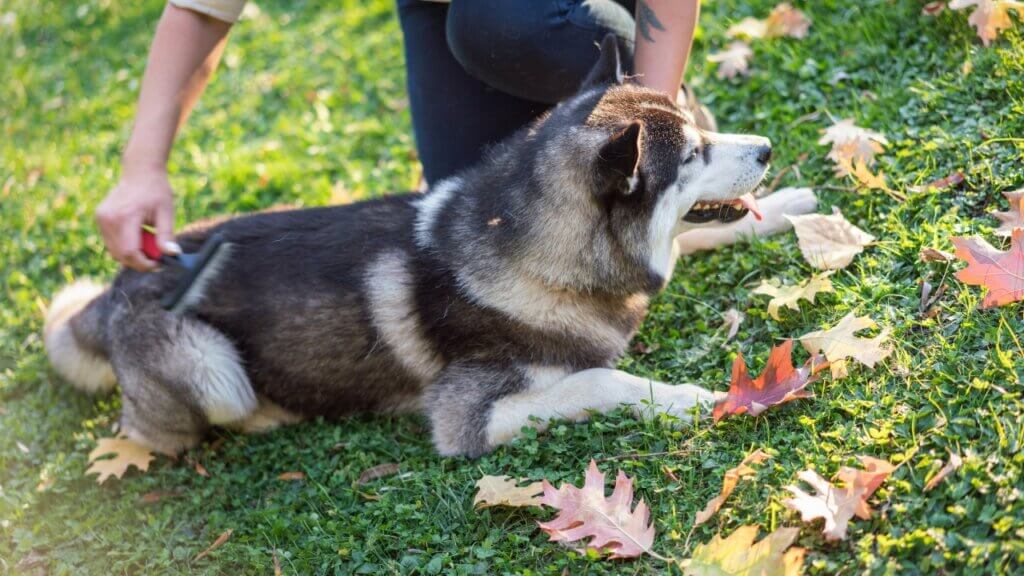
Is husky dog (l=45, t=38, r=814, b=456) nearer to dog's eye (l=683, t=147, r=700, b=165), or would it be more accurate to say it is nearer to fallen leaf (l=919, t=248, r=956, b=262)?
dog's eye (l=683, t=147, r=700, b=165)

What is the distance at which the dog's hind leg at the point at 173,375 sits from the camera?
11.7 feet

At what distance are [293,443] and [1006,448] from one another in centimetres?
264

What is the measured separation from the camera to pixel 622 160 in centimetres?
288

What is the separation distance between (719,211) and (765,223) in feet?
1.86

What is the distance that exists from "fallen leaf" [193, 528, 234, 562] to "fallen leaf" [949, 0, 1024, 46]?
3.71 meters

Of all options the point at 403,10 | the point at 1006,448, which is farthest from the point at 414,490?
the point at 403,10

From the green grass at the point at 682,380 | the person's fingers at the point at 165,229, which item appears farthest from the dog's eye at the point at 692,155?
the person's fingers at the point at 165,229

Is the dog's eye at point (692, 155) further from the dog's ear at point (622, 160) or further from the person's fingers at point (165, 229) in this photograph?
the person's fingers at point (165, 229)

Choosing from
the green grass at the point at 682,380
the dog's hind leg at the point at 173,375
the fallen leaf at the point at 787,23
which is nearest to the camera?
the green grass at the point at 682,380

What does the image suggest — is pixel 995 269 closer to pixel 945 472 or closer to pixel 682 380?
pixel 945 472

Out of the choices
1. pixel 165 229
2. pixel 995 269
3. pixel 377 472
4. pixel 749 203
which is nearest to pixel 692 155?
A: pixel 749 203

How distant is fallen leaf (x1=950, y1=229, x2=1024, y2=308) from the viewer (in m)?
2.76

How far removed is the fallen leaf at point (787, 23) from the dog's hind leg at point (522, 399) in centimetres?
245

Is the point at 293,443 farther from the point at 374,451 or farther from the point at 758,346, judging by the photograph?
the point at 758,346
